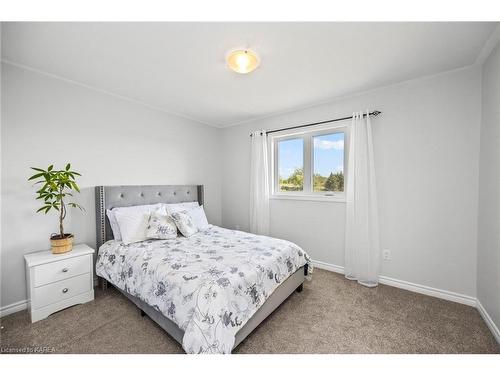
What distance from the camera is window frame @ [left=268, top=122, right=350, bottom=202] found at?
2.73 m

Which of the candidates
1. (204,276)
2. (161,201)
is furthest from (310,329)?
(161,201)

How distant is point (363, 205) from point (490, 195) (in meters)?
0.99

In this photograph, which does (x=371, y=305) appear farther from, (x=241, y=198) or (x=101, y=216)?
(x=101, y=216)

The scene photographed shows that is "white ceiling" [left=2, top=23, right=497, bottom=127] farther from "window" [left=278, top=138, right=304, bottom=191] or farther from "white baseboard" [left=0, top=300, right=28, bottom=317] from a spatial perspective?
"white baseboard" [left=0, top=300, right=28, bottom=317]

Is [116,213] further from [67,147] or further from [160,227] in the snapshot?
[67,147]

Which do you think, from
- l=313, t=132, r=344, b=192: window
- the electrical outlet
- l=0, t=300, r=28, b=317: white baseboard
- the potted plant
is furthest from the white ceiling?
l=0, t=300, r=28, b=317: white baseboard

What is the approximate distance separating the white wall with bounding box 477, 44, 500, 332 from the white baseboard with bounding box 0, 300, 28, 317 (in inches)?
158

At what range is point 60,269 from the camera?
1.84m

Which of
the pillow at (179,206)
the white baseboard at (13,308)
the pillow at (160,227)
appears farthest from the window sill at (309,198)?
the white baseboard at (13,308)

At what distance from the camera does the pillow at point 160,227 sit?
2.30 meters

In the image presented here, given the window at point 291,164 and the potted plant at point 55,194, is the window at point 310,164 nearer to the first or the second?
the window at point 291,164
